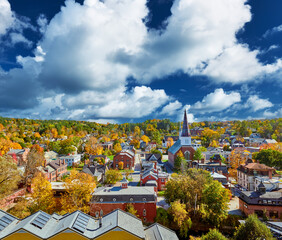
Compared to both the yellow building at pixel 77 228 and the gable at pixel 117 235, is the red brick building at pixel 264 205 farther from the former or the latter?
the gable at pixel 117 235

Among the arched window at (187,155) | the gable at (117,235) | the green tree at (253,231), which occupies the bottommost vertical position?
the green tree at (253,231)

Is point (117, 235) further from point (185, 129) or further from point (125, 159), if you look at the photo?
point (185, 129)

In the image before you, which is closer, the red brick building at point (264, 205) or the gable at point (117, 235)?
the gable at point (117, 235)

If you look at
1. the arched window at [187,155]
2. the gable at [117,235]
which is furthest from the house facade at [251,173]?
the gable at [117,235]

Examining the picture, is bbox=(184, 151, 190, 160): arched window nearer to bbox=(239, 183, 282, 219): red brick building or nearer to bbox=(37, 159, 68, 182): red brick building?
bbox=(239, 183, 282, 219): red brick building

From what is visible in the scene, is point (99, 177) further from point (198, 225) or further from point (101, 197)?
point (198, 225)

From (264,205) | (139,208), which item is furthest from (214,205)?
(139,208)
